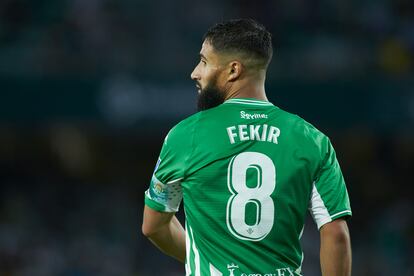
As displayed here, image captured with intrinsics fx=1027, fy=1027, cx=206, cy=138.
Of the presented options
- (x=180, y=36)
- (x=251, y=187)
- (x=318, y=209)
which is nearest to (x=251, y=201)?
(x=251, y=187)

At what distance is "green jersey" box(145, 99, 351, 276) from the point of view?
3.38 m

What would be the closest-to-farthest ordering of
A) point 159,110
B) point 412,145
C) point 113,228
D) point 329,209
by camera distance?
point 329,209 < point 159,110 < point 113,228 < point 412,145

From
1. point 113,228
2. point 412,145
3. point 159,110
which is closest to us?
point 159,110

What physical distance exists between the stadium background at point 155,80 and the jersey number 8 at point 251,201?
8.60 meters

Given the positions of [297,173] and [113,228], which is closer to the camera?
[297,173]

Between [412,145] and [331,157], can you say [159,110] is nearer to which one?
[412,145]

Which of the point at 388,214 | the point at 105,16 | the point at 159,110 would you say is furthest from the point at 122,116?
the point at 388,214

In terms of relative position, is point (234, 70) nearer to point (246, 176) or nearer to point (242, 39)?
point (242, 39)

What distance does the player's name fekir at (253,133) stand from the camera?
342 cm

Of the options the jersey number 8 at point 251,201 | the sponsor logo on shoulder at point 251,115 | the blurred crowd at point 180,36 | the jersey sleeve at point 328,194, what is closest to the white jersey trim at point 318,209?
the jersey sleeve at point 328,194

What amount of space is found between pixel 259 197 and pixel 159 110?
29.2 ft

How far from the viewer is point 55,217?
13680 millimetres

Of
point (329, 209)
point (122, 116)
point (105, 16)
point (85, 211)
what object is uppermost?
point (329, 209)

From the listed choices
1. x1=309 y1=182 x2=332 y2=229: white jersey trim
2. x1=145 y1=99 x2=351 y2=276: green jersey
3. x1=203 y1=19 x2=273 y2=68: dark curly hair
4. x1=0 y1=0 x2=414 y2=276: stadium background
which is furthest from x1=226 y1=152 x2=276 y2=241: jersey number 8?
x1=0 y1=0 x2=414 y2=276: stadium background
